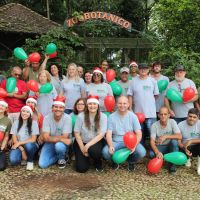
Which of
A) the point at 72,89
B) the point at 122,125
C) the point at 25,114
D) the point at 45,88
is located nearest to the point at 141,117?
the point at 122,125

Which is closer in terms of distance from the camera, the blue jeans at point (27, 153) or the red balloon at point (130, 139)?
the red balloon at point (130, 139)

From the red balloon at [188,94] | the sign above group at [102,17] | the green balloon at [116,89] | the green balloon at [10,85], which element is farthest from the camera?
the sign above group at [102,17]

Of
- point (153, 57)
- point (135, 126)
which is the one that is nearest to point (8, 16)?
point (153, 57)

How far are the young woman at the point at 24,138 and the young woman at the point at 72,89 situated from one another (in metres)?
0.88

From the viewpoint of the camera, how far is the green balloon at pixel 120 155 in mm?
5094

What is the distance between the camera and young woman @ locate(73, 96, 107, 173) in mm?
5316

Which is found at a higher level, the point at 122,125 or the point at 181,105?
the point at 181,105

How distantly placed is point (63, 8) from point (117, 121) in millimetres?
16837

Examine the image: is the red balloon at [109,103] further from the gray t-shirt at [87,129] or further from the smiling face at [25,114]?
the smiling face at [25,114]

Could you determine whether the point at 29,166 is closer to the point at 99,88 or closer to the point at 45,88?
the point at 45,88

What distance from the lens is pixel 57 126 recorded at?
554 centimetres

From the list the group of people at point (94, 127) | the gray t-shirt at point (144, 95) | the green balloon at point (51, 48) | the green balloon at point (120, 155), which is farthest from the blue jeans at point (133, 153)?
the green balloon at point (51, 48)

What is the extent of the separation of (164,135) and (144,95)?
87cm

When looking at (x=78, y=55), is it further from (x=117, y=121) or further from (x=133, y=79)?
(x=117, y=121)
